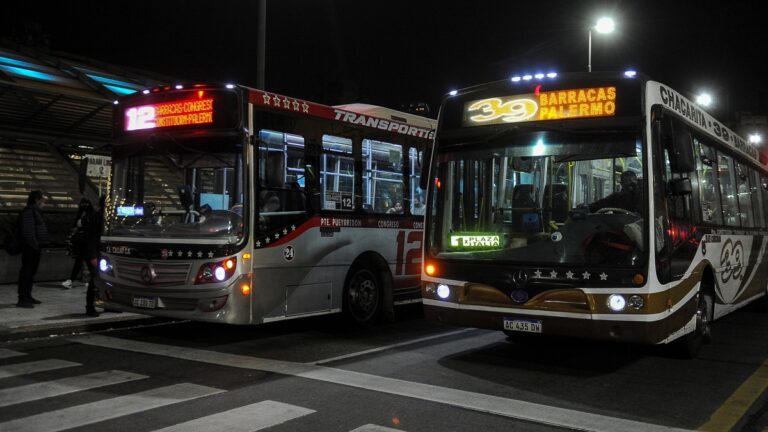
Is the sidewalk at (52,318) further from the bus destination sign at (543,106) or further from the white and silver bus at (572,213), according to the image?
the bus destination sign at (543,106)

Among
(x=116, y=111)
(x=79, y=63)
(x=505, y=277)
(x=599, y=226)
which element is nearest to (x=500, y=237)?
(x=505, y=277)

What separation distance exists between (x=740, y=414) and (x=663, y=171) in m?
2.36

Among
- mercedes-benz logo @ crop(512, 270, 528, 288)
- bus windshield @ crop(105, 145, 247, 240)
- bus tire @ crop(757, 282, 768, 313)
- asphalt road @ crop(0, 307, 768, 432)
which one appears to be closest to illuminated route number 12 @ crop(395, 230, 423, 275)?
asphalt road @ crop(0, 307, 768, 432)

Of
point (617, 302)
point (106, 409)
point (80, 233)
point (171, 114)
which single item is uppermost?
point (171, 114)

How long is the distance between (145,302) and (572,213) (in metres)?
5.24

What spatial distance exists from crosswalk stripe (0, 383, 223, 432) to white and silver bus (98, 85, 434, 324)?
179 cm

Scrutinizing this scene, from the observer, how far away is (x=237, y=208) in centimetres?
788

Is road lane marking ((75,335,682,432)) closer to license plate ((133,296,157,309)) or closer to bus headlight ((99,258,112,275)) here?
license plate ((133,296,157,309))

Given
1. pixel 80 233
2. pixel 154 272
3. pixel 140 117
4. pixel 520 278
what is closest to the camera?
pixel 520 278

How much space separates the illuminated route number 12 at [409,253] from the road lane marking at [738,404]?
5212mm

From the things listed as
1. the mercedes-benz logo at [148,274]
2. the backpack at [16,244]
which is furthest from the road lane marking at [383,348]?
the backpack at [16,244]

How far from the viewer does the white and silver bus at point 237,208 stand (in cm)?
789

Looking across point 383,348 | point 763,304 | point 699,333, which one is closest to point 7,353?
point 383,348

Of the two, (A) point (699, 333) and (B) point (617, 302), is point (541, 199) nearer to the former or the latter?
(B) point (617, 302)
